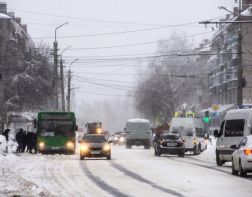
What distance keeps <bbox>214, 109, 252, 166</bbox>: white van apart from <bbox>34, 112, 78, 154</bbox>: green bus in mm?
19661

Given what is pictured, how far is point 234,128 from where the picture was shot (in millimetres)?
34812

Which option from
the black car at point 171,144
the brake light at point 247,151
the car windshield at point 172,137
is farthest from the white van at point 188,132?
the brake light at point 247,151

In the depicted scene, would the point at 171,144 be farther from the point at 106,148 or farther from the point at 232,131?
the point at 232,131

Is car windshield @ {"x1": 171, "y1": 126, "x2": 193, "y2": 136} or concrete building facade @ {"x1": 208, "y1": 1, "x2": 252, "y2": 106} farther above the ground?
concrete building facade @ {"x1": 208, "y1": 1, "x2": 252, "y2": 106}

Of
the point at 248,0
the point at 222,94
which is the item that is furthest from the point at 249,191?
the point at 222,94

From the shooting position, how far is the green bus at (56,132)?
178 feet

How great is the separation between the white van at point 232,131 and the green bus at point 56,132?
1966 cm

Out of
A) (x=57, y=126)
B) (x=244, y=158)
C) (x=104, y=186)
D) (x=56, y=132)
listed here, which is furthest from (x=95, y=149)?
(x=104, y=186)

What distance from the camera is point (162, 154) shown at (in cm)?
5506

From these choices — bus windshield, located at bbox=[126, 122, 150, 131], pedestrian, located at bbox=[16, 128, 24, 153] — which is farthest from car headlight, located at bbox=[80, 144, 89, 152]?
bus windshield, located at bbox=[126, 122, 150, 131]

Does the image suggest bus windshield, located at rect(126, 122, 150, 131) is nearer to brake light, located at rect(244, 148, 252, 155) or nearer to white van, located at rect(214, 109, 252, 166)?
white van, located at rect(214, 109, 252, 166)

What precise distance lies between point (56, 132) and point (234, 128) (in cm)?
2206

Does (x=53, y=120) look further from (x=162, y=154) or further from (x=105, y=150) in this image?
(x=105, y=150)

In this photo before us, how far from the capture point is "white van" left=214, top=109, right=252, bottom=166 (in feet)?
110
